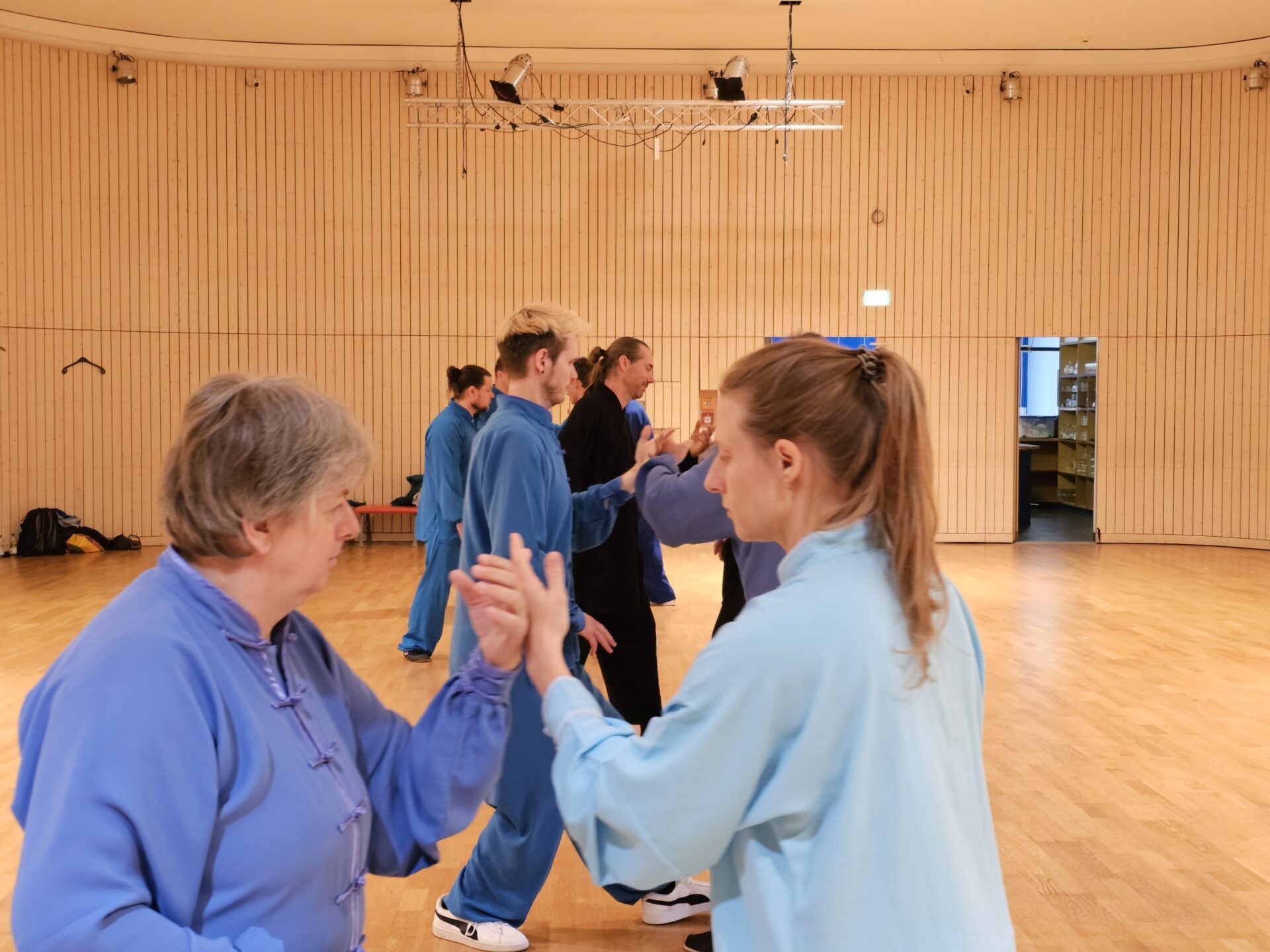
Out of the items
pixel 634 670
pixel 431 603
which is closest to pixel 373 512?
pixel 431 603

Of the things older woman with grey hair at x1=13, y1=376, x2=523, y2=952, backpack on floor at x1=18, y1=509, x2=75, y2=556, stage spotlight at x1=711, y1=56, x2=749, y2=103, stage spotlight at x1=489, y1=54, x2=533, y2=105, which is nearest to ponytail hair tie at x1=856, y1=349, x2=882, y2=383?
older woman with grey hair at x1=13, y1=376, x2=523, y2=952


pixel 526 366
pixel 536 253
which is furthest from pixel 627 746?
pixel 536 253

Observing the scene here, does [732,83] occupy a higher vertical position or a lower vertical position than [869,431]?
higher

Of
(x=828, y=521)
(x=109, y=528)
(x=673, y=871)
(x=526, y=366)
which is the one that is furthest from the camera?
(x=109, y=528)

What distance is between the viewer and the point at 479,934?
315 centimetres

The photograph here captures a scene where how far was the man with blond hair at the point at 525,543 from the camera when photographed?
2900 mm

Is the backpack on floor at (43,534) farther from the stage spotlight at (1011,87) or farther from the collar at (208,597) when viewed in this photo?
the collar at (208,597)

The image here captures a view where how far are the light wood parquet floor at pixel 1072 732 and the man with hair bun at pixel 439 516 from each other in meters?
0.25

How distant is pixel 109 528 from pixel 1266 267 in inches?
551

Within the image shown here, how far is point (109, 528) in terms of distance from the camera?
12875 millimetres

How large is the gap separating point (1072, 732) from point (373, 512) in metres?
8.98

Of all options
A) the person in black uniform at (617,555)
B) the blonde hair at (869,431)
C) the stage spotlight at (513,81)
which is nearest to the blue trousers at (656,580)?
the person in black uniform at (617,555)

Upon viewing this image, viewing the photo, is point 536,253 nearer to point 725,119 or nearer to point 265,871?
point 725,119

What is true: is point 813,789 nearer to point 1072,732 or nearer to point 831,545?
point 831,545
